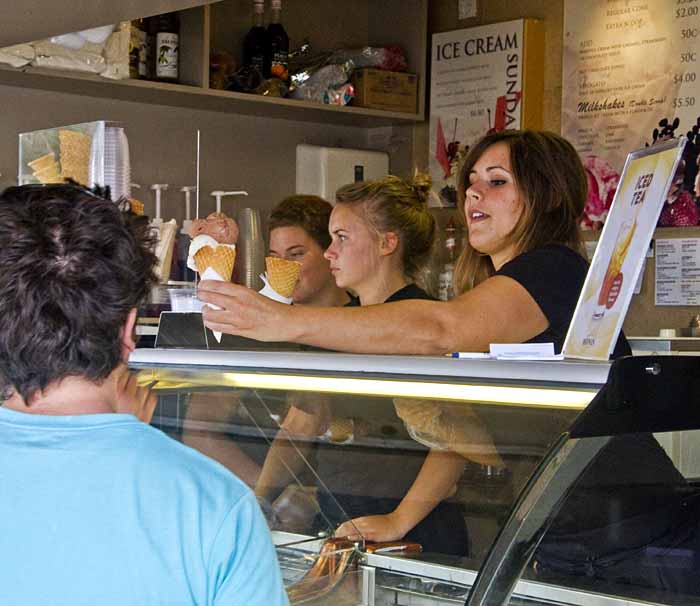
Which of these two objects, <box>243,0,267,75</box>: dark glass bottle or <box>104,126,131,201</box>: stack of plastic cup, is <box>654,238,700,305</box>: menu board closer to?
<box>243,0,267,75</box>: dark glass bottle

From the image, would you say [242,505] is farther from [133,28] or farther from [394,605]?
[133,28]

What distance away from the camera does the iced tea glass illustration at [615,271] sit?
1170 mm

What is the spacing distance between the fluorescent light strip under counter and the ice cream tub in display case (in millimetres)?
739

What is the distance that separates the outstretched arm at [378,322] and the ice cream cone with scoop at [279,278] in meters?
0.16

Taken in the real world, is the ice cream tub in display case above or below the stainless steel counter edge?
above

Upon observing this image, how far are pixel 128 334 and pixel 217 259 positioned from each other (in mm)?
748

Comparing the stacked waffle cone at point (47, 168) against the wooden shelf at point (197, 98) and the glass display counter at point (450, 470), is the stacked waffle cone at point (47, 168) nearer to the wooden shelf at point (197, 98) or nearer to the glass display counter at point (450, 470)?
the glass display counter at point (450, 470)

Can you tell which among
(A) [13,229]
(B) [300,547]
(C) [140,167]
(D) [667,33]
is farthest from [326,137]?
(A) [13,229]

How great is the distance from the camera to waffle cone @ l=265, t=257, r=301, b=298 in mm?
1649

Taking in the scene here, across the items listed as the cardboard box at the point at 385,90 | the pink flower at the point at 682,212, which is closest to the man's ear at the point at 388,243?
the pink flower at the point at 682,212

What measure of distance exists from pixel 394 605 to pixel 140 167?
8.89 ft

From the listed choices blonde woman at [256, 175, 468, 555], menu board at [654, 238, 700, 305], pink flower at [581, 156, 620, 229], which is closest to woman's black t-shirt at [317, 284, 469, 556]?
blonde woman at [256, 175, 468, 555]

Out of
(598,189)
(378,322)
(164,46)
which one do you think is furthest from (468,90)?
(378,322)

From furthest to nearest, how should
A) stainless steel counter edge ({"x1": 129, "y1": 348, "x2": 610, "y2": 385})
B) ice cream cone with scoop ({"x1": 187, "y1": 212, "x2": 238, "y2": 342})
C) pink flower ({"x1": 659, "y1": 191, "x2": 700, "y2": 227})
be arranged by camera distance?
1. pink flower ({"x1": 659, "y1": 191, "x2": 700, "y2": 227})
2. ice cream cone with scoop ({"x1": 187, "y1": 212, "x2": 238, "y2": 342})
3. stainless steel counter edge ({"x1": 129, "y1": 348, "x2": 610, "y2": 385})
